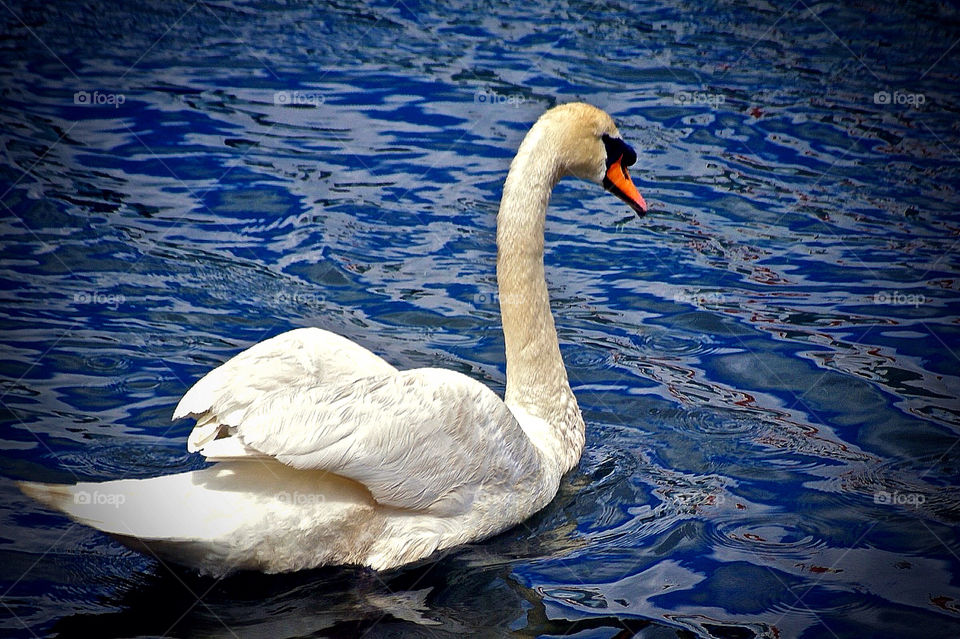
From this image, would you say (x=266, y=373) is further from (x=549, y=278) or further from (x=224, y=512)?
(x=549, y=278)

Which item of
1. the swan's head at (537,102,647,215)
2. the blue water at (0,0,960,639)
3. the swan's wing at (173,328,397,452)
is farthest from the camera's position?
the swan's head at (537,102,647,215)

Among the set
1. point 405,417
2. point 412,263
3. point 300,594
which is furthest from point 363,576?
point 412,263

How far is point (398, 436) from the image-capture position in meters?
4.61

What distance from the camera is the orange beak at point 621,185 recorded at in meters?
5.95

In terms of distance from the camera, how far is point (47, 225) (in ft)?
26.1

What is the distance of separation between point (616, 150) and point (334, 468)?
240cm

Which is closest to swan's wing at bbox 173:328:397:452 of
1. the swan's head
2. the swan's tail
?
the swan's tail

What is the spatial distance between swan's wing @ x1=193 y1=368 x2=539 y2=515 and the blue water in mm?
368

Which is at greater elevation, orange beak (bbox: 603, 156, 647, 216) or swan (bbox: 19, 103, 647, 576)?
orange beak (bbox: 603, 156, 647, 216)

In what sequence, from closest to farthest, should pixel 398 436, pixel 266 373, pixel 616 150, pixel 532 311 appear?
pixel 398 436, pixel 266 373, pixel 532 311, pixel 616 150

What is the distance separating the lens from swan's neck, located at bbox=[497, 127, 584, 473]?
5.57 m

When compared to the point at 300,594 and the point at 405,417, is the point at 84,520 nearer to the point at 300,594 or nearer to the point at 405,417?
the point at 300,594

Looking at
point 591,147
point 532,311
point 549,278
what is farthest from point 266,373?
point 549,278

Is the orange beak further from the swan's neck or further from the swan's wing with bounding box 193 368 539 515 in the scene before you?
the swan's wing with bounding box 193 368 539 515
